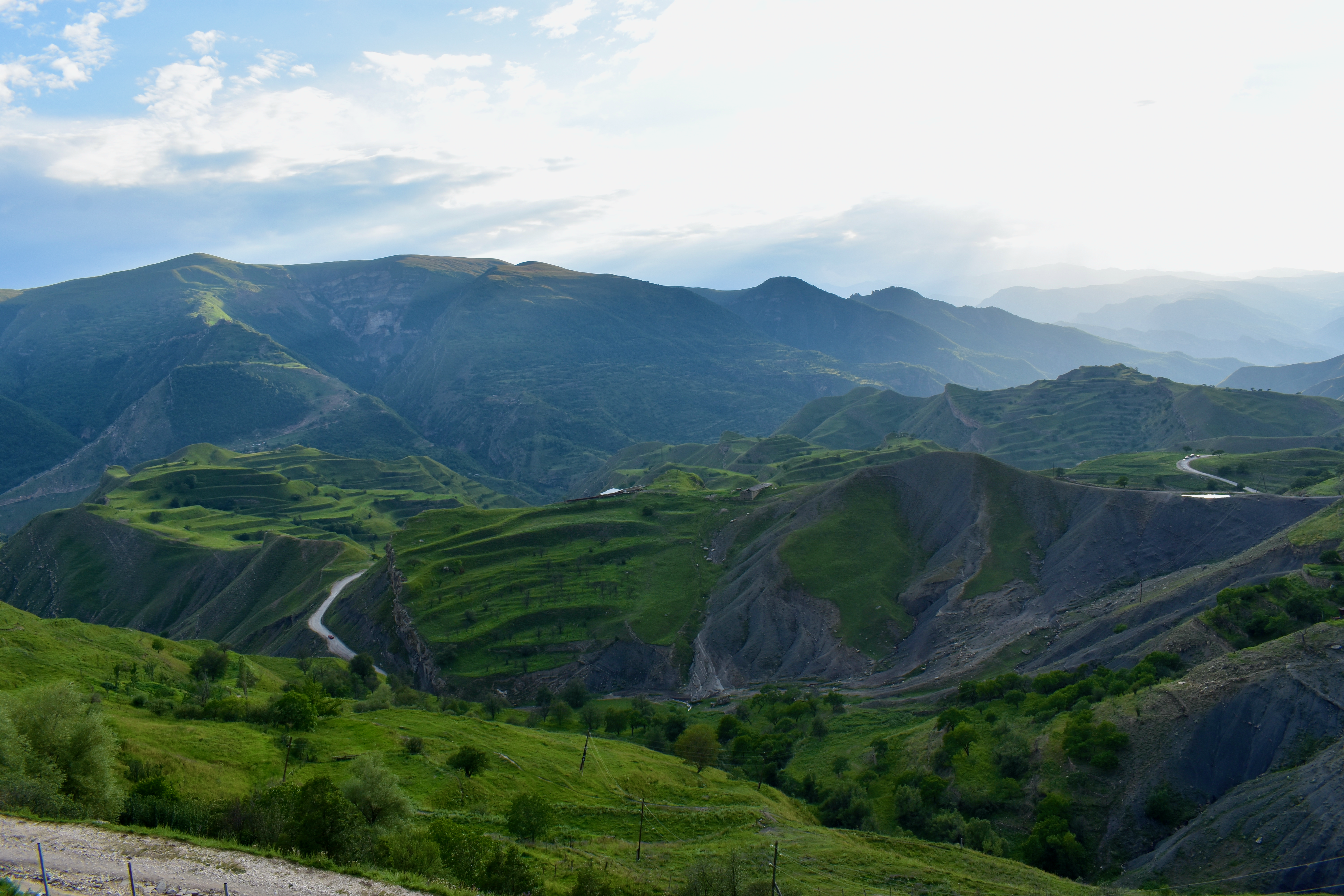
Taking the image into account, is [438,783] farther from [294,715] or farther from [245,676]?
[245,676]

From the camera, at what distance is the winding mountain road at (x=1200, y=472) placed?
11812 centimetres

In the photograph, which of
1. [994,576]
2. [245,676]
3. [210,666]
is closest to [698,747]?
[245,676]

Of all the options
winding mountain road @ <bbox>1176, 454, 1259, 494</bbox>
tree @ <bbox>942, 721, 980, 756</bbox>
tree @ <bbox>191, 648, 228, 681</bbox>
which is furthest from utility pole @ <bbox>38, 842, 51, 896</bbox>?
winding mountain road @ <bbox>1176, 454, 1259, 494</bbox>

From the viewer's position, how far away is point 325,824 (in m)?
29.9

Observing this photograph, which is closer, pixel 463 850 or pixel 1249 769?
pixel 463 850

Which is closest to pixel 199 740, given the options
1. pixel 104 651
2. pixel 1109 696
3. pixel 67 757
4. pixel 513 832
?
pixel 67 757

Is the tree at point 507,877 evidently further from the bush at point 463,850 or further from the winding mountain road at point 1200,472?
the winding mountain road at point 1200,472

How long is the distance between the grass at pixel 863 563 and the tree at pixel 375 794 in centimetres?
7150

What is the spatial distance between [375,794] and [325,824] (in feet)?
15.4

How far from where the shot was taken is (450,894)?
2578 centimetres

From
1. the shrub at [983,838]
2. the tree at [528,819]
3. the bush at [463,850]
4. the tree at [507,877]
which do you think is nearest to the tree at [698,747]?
the shrub at [983,838]

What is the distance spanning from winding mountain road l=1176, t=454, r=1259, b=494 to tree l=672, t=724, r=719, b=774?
82.2 meters

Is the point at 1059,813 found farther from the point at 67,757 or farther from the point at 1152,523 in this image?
the point at 1152,523

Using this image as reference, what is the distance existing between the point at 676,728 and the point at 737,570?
1672 inches
